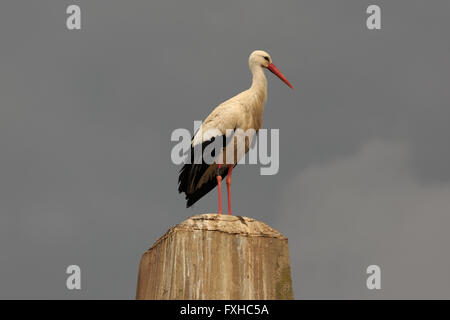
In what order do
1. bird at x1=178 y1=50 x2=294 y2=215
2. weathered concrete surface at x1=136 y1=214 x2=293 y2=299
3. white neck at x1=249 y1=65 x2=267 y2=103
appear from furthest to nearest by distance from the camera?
white neck at x1=249 y1=65 x2=267 y2=103, bird at x1=178 y1=50 x2=294 y2=215, weathered concrete surface at x1=136 y1=214 x2=293 y2=299

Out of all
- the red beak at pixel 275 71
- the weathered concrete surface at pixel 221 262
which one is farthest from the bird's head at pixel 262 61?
the weathered concrete surface at pixel 221 262

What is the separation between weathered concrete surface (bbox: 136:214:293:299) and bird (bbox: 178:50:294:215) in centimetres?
293

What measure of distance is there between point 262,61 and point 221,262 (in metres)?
5.15

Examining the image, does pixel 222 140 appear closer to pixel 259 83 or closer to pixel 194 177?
pixel 194 177

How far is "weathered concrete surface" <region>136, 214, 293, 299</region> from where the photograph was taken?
263 inches

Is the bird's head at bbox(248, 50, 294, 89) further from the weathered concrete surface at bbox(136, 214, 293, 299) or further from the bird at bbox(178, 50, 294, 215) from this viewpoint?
the weathered concrete surface at bbox(136, 214, 293, 299)

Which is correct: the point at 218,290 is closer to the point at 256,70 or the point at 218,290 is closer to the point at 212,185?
the point at 212,185

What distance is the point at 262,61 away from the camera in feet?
36.5

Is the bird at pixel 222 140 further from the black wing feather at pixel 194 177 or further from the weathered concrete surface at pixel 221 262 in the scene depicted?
the weathered concrete surface at pixel 221 262

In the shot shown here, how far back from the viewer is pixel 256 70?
36.1 feet

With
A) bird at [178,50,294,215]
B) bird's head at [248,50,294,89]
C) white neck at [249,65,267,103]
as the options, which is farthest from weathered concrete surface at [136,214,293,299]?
bird's head at [248,50,294,89]
